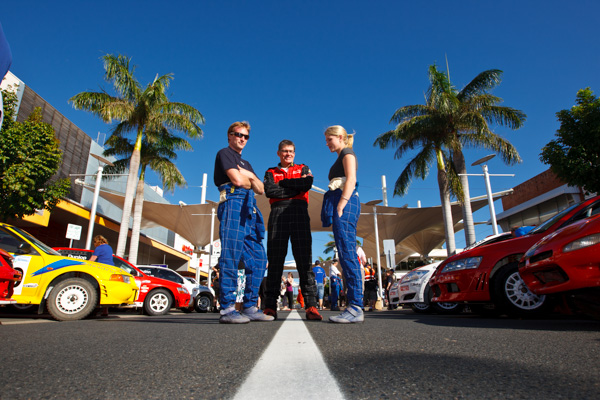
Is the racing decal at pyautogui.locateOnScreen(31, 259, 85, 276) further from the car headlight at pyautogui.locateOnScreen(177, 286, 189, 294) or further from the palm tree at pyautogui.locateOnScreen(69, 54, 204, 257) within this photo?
the palm tree at pyautogui.locateOnScreen(69, 54, 204, 257)

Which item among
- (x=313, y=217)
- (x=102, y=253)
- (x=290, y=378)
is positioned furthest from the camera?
(x=313, y=217)

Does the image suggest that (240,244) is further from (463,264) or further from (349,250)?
(463,264)

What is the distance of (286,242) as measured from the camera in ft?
14.2

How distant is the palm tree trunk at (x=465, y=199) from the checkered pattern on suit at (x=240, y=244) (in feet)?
57.2

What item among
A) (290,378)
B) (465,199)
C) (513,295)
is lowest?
(290,378)

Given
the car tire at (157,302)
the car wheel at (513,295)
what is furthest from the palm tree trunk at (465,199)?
the car wheel at (513,295)

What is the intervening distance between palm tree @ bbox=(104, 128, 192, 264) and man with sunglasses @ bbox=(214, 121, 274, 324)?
18.2m

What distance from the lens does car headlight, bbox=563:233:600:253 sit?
3.39 meters

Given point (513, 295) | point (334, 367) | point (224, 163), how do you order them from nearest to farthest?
1. point (334, 367)
2. point (224, 163)
3. point (513, 295)

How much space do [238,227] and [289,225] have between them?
0.58m

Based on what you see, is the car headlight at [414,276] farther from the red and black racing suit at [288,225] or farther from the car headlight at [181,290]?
the car headlight at [181,290]

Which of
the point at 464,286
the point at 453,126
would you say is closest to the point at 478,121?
the point at 453,126

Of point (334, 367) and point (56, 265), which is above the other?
point (56, 265)

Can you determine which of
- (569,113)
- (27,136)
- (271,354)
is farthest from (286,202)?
(569,113)
